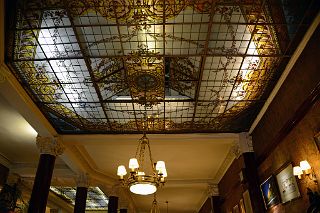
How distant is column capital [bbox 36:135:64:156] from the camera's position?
331 inches

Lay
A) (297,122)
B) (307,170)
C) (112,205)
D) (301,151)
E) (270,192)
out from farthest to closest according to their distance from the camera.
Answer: (112,205), (270,192), (297,122), (301,151), (307,170)

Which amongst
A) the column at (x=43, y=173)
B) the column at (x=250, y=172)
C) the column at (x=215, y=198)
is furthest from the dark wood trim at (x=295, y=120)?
the column at (x=43, y=173)

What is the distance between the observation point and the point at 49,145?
8.44 metres

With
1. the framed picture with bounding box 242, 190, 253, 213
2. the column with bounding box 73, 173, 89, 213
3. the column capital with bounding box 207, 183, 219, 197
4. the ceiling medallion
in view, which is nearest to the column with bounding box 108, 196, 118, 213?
the column with bounding box 73, 173, 89, 213

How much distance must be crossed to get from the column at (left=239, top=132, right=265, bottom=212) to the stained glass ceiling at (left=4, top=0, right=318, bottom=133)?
66cm

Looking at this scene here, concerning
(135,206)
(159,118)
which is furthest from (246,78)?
(135,206)

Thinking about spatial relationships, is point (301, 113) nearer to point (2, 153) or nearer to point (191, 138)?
point (191, 138)

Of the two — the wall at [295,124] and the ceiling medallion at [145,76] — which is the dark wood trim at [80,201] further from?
the wall at [295,124]

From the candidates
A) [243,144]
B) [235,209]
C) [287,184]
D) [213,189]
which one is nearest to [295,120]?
[287,184]

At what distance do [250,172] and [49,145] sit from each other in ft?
19.7

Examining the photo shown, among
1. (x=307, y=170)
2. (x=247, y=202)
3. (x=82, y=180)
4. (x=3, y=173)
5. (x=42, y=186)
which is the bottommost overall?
(x=307, y=170)

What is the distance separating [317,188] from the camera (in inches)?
189

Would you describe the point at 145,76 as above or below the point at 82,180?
above

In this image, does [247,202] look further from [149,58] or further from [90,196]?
[90,196]
